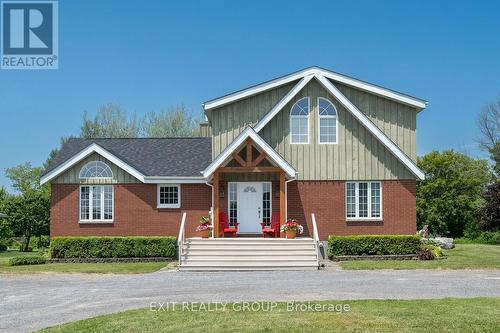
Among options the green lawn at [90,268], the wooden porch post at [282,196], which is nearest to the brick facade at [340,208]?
the wooden porch post at [282,196]

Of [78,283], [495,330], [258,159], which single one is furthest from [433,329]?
[258,159]

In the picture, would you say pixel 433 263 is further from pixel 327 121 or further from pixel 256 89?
pixel 256 89

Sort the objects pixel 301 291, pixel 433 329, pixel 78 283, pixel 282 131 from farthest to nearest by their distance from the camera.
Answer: pixel 282 131, pixel 78 283, pixel 301 291, pixel 433 329

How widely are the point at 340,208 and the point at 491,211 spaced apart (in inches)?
619

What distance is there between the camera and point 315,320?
11477mm

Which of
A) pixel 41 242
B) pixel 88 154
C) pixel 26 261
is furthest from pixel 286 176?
pixel 41 242

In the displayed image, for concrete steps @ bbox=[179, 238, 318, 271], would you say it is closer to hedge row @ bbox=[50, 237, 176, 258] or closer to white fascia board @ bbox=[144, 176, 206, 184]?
hedge row @ bbox=[50, 237, 176, 258]

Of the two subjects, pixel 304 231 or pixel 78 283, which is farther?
pixel 304 231

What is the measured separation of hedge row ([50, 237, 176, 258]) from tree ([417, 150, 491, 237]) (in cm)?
2565

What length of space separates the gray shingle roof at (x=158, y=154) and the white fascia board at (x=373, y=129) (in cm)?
665

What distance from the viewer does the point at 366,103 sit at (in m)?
28.2

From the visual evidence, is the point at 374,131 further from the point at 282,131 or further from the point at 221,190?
the point at 221,190

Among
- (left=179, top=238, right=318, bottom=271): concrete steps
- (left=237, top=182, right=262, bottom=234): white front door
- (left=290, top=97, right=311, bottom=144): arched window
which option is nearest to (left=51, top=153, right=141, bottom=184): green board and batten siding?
(left=237, top=182, right=262, bottom=234): white front door

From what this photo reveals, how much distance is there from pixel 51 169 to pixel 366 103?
1420cm
